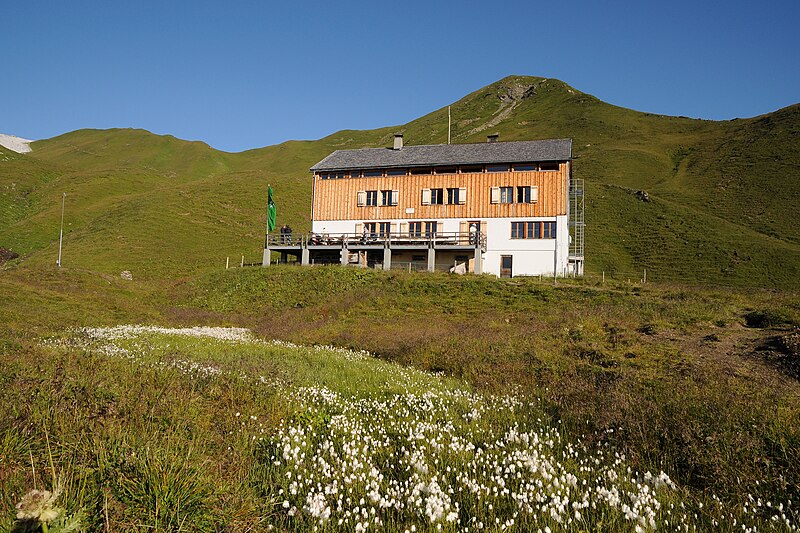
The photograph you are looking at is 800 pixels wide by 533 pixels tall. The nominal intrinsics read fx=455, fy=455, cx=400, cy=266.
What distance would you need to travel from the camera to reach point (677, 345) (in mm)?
15727

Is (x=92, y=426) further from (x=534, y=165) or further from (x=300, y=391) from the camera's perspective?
(x=534, y=165)

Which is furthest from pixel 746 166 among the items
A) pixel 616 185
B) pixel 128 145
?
pixel 128 145

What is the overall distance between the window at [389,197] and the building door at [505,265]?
12.6 metres

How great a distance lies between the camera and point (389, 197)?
47719mm

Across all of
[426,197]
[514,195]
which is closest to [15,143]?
[426,197]

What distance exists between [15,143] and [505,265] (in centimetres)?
21313

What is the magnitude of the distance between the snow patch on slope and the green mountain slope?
131 feet

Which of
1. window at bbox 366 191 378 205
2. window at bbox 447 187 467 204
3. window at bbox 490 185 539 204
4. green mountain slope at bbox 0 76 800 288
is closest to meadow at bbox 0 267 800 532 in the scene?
window at bbox 490 185 539 204

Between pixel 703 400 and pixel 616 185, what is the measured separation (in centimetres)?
9206

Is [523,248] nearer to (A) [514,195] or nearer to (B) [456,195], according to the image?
(A) [514,195]

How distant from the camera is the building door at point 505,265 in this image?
42947mm

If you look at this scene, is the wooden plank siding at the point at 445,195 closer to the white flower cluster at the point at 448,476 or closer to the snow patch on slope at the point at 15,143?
the white flower cluster at the point at 448,476

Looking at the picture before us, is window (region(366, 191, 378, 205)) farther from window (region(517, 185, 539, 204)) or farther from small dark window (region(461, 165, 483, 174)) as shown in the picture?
window (region(517, 185, 539, 204))

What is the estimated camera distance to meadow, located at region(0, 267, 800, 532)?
15.6 ft
